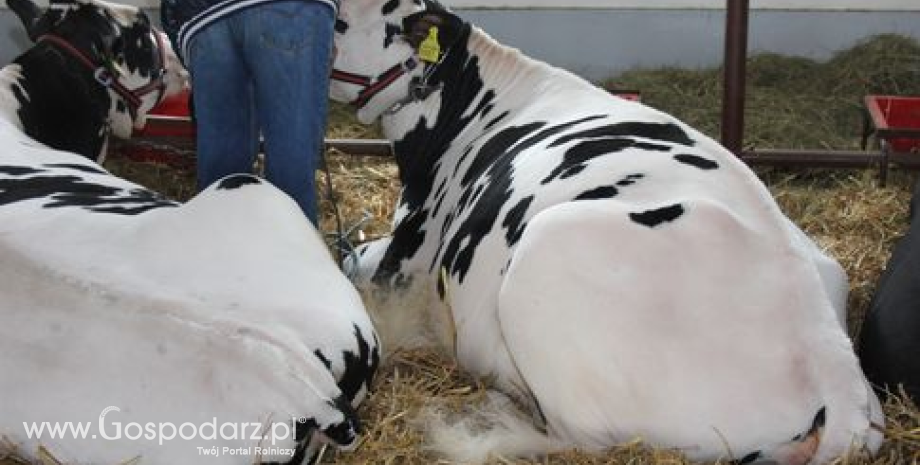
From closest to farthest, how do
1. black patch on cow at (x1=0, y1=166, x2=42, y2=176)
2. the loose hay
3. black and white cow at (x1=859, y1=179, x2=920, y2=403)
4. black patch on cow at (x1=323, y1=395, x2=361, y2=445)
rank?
1. black patch on cow at (x1=323, y1=395, x2=361, y2=445)
2. the loose hay
3. black and white cow at (x1=859, y1=179, x2=920, y2=403)
4. black patch on cow at (x1=0, y1=166, x2=42, y2=176)

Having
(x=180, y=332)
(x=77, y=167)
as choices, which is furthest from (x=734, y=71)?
(x=180, y=332)

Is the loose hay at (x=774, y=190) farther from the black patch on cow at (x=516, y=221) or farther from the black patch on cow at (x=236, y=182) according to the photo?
the black patch on cow at (x=236, y=182)

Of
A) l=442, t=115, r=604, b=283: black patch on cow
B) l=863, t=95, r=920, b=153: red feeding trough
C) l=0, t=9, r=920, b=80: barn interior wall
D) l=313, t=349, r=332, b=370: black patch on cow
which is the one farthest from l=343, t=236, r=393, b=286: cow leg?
l=0, t=9, r=920, b=80: barn interior wall

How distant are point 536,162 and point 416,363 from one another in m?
0.74

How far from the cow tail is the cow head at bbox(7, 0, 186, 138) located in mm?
2472

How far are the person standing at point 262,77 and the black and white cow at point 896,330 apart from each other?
1.86 m

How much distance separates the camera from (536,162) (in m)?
3.84

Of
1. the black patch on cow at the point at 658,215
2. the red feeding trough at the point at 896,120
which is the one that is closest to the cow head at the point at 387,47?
the black patch on cow at the point at 658,215

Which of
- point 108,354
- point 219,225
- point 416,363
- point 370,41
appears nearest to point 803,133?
point 370,41

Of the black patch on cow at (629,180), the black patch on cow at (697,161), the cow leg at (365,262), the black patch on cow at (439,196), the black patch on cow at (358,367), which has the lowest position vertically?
the cow leg at (365,262)

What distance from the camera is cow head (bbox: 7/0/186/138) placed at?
199 inches

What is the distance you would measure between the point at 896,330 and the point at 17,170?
2.94m

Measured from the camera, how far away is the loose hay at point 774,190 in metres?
3.25

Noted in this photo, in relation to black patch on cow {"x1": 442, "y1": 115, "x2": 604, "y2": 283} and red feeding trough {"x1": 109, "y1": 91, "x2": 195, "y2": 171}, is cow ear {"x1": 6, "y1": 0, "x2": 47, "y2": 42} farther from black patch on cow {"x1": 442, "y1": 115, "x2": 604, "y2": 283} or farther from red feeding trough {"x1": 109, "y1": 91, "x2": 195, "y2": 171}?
black patch on cow {"x1": 442, "y1": 115, "x2": 604, "y2": 283}
